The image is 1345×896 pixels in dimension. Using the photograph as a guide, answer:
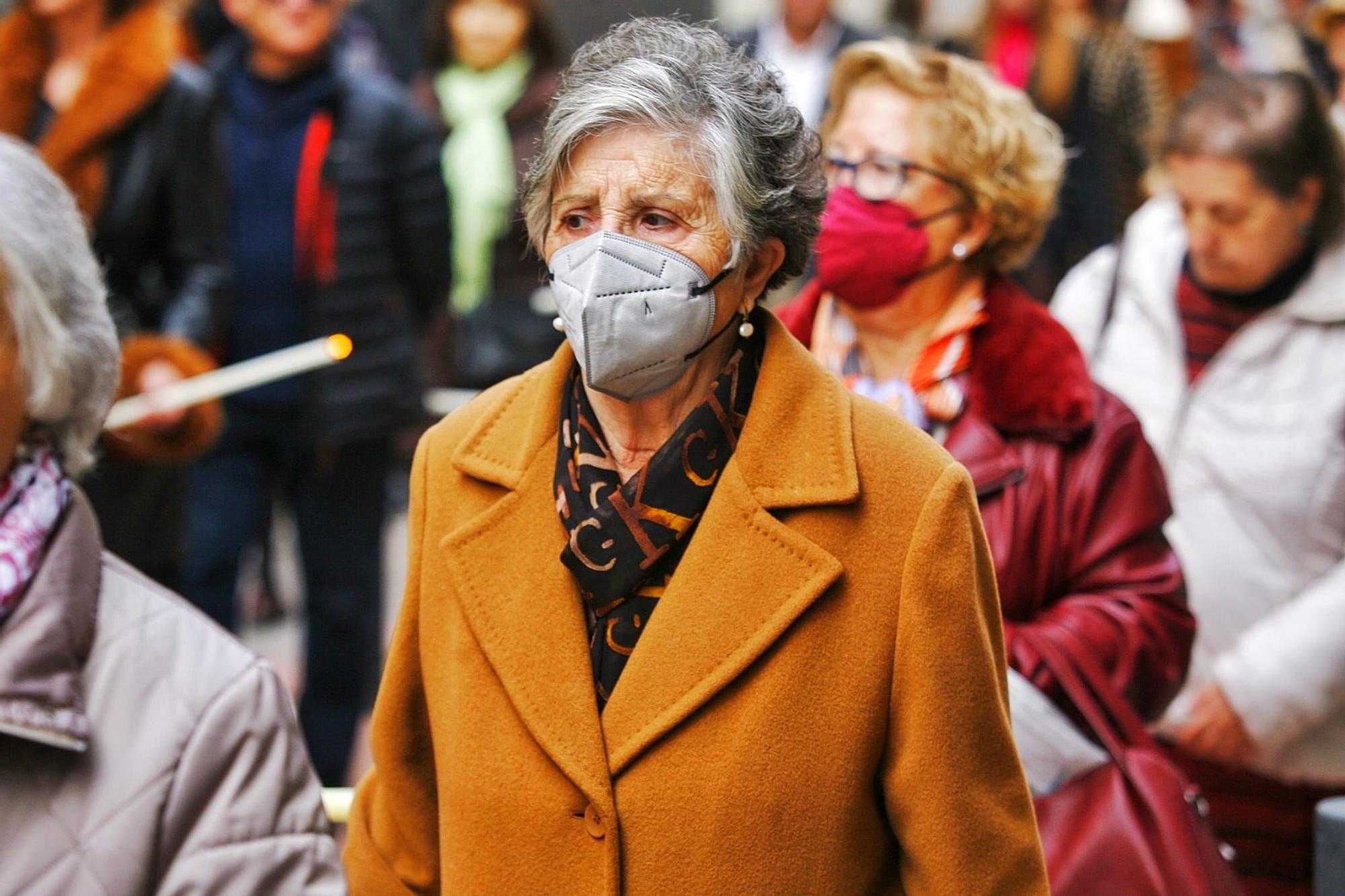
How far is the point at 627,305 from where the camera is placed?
7.69ft

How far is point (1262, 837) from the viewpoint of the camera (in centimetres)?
407

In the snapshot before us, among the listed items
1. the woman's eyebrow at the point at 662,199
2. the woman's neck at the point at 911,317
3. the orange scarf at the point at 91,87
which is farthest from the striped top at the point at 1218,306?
the orange scarf at the point at 91,87

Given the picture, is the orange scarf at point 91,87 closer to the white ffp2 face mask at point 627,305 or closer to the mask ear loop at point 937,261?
the mask ear loop at point 937,261

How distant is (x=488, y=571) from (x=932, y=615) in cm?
58

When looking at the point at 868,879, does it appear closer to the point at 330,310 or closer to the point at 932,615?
the point at 932,615

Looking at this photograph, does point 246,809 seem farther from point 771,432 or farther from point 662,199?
point 662,199

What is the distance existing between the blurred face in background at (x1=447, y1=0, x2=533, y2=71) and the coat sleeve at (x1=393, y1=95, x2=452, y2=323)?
53.9 inches

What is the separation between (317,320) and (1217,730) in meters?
2.99

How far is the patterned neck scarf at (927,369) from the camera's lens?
335 cm

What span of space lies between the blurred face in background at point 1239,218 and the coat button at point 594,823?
2.35 meters

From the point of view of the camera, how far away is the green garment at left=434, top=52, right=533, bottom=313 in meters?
7.23

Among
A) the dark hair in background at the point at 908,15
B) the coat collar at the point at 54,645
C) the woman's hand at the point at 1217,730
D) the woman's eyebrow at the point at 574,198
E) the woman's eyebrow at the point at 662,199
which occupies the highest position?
the woman's eyebrow at the point at 662,199

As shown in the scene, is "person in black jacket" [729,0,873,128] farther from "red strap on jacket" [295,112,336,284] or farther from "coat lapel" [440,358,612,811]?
"coat lapel" [440,358,612,811]

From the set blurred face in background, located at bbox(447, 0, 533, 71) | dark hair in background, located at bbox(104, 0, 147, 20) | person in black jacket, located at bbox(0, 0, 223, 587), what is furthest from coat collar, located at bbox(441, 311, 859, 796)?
blurred face in background, located at bbox(447, 0, 533, 71)
